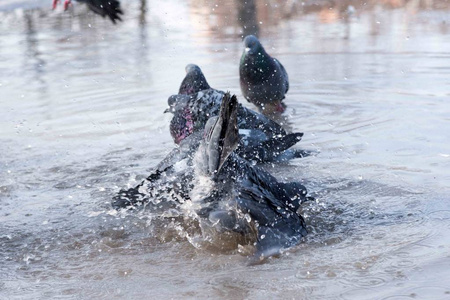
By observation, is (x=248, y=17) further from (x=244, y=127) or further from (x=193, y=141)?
(x=193, y=141)

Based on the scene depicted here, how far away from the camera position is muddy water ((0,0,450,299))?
348 cm

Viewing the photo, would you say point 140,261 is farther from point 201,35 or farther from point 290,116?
point 201,35

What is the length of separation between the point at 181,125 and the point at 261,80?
148cm

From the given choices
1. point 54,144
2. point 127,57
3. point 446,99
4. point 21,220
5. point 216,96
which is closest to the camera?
point 21,220

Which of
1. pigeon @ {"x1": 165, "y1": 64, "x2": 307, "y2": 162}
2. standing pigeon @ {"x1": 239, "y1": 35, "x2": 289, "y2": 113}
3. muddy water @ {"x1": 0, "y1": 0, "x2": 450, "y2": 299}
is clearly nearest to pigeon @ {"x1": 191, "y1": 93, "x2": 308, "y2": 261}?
muddy water @ {"x1": 0, "y1": 0, "x2": 450, "y2": 299}

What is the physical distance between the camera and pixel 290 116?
21.6 feet

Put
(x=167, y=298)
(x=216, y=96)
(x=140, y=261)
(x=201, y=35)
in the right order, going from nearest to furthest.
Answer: (x=167, y=298), (x=140, y=261), (x=216, y=96), (x=201, y=35)

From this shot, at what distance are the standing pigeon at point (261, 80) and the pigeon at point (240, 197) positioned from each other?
265 centimetres

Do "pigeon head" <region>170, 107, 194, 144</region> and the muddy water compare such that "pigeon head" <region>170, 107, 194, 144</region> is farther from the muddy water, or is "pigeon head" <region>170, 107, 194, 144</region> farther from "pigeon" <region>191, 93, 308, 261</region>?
"pigeon" <region>191, 93, 308, 261</region>

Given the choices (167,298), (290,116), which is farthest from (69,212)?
(290,116)

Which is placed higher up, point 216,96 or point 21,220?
point 216,96

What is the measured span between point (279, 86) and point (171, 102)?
52.5 inches

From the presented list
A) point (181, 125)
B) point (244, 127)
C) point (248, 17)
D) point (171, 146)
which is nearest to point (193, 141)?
point (181, 125)

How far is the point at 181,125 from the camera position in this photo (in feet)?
18.0
